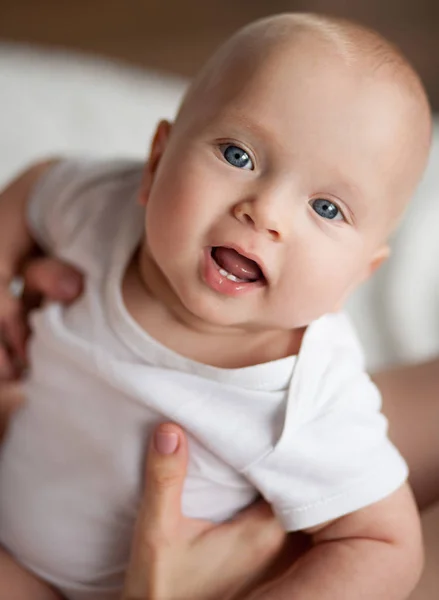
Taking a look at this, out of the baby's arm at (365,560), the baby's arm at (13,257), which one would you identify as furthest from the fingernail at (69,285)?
the baby's arm at (365,560)

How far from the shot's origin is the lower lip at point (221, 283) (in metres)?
0.69

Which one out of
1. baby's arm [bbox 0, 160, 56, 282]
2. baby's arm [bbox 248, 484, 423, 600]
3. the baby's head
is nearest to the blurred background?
baby's arm [bbox 0, 160, 56, 282]

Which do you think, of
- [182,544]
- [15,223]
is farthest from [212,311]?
[15,223]

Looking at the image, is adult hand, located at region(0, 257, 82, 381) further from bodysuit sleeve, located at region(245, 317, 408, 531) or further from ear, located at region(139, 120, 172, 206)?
bodysuit sleeve, located at region(245, 317, 408, 531)

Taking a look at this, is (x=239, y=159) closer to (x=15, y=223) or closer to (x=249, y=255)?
(x=249, y=255)

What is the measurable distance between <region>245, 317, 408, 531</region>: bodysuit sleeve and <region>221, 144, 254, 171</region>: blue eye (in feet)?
0.60

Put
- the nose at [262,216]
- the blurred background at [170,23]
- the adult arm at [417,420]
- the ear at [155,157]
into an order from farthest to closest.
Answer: the blurred background at [170,23] < the adult arm at [417,420] < the ear at [155,157] < the nose at [262,216]

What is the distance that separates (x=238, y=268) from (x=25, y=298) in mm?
421

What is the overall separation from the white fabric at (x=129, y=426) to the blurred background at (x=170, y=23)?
1362 mm

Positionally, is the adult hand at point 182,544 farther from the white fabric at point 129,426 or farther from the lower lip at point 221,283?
the lower lip at point 221,283

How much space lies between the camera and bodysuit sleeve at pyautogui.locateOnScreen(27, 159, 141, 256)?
0.89 m

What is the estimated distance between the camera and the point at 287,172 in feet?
2.20

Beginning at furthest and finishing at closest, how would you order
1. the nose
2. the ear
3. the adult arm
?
the adult arm
the ear
the nose

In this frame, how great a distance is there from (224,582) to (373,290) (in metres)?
0.62
